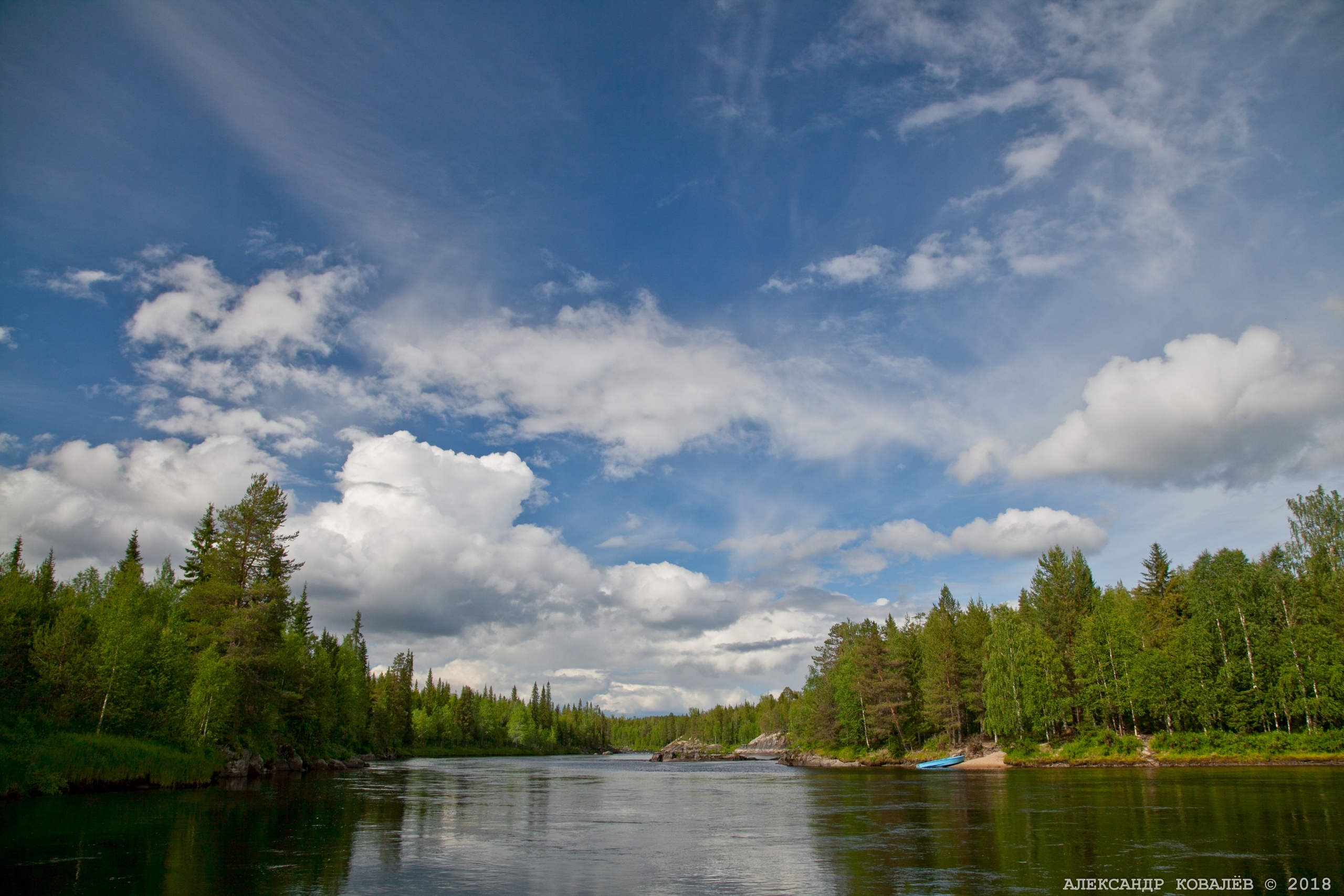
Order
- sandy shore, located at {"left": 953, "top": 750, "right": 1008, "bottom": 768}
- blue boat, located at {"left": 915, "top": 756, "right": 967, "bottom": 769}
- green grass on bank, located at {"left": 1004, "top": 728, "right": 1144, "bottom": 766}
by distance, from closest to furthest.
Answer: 1. green grass on bank, located at {"left": 1004, "top": 728, "right": 1144, "bottom": 766}
2. sandy shore, located at {"left": 953, "top": 750, "right": 1008, "bottom": 768}
3. blue boat, located at {"left": 915, "top": 756, "right": 967, "bottom": 769}

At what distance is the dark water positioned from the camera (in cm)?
1898

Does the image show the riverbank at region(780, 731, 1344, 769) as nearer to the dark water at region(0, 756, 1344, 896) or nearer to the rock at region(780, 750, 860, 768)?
the rock at region(780, 750, 860, 768)

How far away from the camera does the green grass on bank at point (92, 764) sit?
36.4m

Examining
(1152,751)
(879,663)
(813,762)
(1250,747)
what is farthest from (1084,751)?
(813,762)

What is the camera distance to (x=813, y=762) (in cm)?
11681

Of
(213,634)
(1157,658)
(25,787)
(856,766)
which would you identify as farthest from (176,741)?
(1157,658)

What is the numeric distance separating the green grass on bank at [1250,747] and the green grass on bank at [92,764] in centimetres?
8720

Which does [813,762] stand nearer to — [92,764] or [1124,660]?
[1124,660]

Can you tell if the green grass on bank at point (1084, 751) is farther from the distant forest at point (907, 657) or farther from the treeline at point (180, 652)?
the treeline at point (180, 652)

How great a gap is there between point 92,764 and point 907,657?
9757cm

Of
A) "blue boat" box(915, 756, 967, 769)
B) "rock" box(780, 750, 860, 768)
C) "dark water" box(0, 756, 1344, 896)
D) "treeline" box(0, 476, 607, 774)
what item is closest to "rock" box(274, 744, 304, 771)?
"treeline" box(0, 476, 607, 774)

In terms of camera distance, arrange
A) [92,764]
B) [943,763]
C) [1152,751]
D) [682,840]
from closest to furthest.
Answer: [682,840]
[92,764]
[1152,751]
[943,763]

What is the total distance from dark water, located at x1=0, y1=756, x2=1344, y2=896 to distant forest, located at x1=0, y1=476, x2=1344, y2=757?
8377mm

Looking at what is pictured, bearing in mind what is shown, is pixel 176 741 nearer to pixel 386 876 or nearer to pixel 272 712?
pixel 272 712
